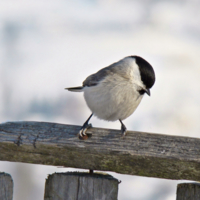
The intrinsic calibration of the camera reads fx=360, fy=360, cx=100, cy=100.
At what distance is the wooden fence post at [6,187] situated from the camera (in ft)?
4.82

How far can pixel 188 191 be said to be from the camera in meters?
1.49

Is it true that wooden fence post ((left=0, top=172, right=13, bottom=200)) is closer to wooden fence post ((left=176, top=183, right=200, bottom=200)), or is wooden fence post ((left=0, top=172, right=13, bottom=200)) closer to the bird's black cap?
wooden fence post ((left=176, top=183, right=200, bottom=200))

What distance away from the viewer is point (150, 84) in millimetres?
2727

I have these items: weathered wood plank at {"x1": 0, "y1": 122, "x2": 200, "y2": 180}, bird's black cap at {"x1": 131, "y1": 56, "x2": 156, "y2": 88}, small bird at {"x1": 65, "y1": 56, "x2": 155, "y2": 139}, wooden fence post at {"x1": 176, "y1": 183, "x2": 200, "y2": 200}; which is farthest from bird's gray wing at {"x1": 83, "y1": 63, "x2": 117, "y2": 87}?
wooden fence post at {"x1": 176, "y1": 183, "x2": 200, "y2": 200}

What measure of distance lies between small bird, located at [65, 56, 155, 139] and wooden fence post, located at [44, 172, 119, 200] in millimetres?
1099

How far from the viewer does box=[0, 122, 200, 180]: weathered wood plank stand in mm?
1438

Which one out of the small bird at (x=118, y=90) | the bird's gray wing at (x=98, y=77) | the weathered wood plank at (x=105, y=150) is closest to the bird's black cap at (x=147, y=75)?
the small bird at (x=118, y=90)

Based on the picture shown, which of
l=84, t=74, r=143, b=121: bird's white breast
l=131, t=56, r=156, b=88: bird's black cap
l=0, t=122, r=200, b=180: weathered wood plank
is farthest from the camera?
l=131, t=56, r=156, b=88: bird's black cap

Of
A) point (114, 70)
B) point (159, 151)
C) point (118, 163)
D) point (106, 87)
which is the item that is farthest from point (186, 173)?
point (114, 70)

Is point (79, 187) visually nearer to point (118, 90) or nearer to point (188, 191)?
point (188, 191)

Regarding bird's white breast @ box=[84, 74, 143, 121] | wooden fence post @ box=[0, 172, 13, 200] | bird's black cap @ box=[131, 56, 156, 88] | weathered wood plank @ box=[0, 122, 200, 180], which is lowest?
wooden fence post @ box=[0, 172, 13, 200]

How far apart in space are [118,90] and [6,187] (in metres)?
1.30

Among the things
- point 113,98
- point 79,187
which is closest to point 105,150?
point 79,187

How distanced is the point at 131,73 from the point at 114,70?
0.47 ft
